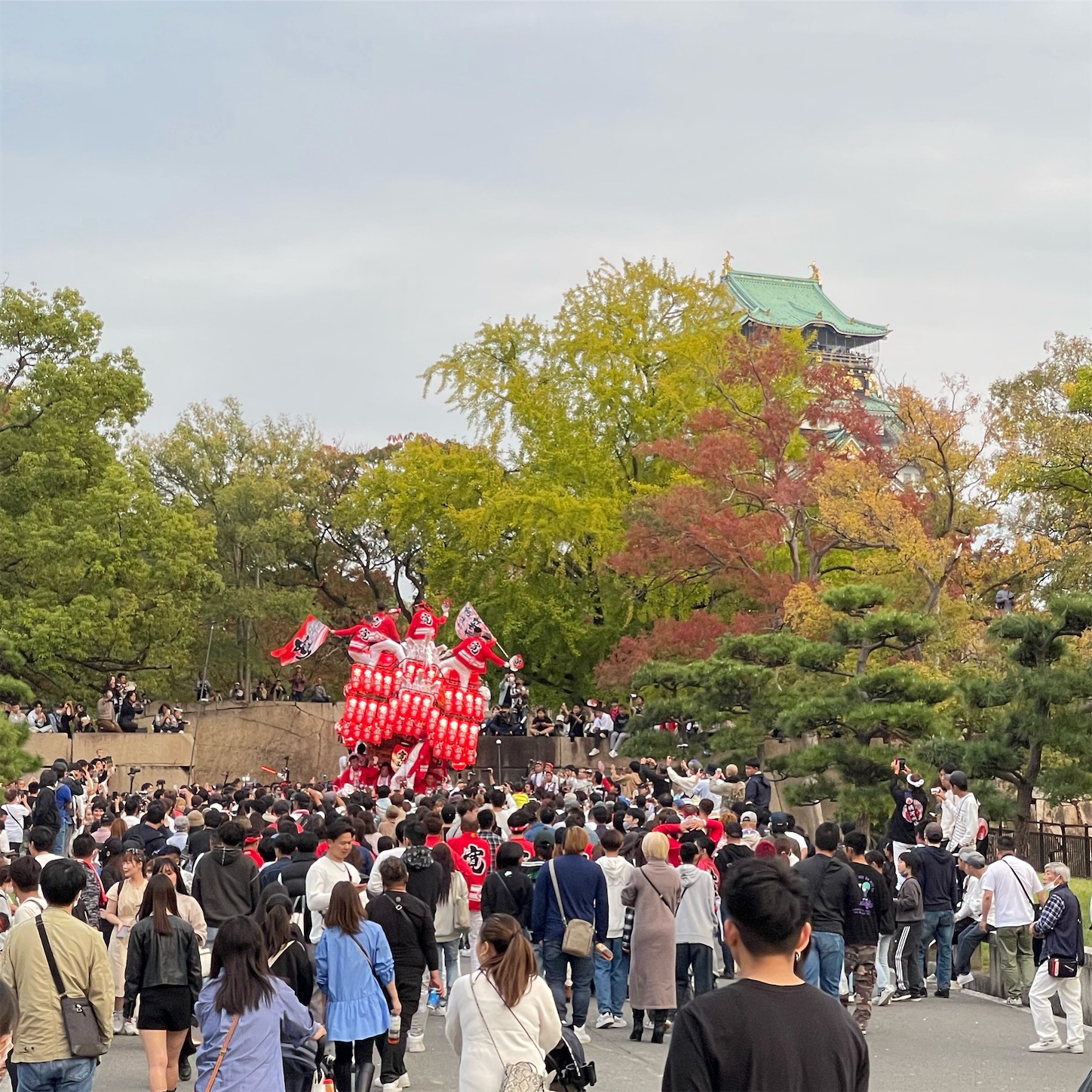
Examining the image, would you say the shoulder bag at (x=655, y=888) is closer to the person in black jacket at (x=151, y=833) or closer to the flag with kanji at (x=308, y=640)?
the person in black jacket at (x=151, y=833)

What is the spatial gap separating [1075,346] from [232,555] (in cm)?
2311

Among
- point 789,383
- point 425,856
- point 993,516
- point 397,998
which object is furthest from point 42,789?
point 789,383

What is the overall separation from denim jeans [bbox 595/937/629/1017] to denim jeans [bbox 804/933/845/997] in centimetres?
165

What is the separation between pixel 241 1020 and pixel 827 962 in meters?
5.67

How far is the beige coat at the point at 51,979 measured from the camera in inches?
283

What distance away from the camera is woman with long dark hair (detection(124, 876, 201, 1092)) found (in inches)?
347

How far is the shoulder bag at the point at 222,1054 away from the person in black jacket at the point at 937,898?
8661mm

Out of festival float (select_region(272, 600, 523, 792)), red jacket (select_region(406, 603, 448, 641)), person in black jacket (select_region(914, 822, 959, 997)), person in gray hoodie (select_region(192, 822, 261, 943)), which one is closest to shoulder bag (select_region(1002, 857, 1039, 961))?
person in black jacket (select_region(914, 822, 959, 997))

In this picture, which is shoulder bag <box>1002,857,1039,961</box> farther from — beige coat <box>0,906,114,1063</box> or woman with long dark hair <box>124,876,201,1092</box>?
beige coat <box>0,906,114,1063</box>

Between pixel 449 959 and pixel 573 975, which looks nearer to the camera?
pixel 573 975

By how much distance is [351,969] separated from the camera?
8.80 metres

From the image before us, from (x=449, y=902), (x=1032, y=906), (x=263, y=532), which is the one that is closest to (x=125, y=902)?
(x=449, y=902)

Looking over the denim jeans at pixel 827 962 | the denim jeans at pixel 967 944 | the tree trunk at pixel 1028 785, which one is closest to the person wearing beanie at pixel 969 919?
the denim jeans at pixel 967 944

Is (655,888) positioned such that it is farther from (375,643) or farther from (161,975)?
(375,643)
